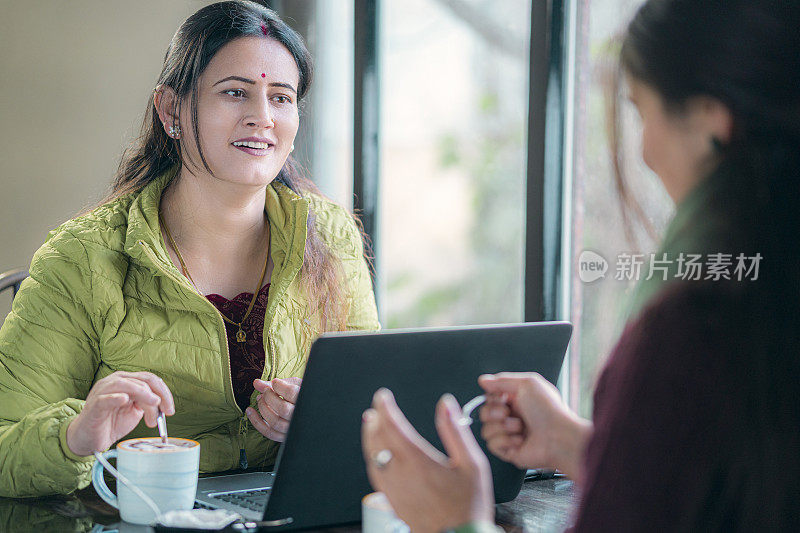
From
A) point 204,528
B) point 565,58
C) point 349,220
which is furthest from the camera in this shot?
point 565,58

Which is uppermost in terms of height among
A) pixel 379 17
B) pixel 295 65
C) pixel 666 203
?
pixel 379 17

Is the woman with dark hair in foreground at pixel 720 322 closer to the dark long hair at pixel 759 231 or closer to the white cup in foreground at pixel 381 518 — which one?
the dark long hair at pixel 759 231

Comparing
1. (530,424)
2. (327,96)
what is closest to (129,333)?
(530,424)

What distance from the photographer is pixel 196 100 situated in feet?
5.32

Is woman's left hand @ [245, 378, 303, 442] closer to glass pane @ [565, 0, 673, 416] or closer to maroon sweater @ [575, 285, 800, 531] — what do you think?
maroon sweater @ [575, 285, 800, 531]

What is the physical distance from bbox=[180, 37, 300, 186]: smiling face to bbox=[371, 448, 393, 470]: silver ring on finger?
3.13 ft

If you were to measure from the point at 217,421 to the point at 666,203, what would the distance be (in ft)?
3.19

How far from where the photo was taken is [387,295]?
3.02 meters

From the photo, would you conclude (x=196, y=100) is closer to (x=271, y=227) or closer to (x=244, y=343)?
(x=271, y=227)

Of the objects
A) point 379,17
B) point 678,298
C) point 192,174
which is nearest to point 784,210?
point 678,298

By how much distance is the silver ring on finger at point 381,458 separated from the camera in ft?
2.41

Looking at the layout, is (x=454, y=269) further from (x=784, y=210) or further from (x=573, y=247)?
(x=784, y=210)

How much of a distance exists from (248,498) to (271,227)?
2.33 ft

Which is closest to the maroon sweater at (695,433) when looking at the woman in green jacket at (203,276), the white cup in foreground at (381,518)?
the white cup in foreground at (381,518)
